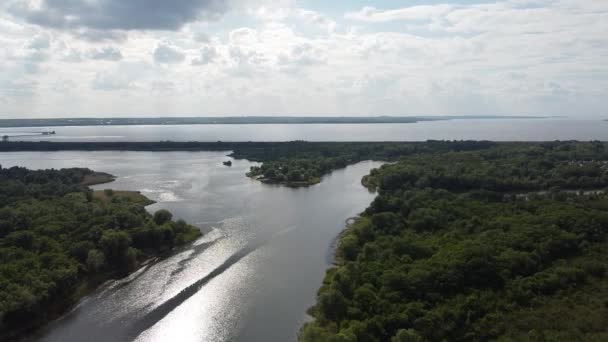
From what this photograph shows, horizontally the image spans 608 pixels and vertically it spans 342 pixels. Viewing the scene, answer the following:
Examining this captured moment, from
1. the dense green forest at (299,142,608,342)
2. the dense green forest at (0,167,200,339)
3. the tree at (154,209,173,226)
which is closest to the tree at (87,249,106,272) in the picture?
the dense green forest at (0,167,200,339)

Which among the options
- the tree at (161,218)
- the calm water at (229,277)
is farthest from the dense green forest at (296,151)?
the tree at (161,218)

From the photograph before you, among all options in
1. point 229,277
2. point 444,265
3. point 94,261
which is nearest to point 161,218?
point 94,261

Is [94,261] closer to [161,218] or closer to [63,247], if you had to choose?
[63,247]

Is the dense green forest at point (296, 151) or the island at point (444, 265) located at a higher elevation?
the dense green forest at point (296, 151)

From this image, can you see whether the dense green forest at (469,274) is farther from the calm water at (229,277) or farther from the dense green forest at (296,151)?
the dense green forest at (296,151)

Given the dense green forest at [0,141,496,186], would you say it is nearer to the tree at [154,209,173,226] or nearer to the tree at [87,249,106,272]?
the tree at [154,209,173,226]

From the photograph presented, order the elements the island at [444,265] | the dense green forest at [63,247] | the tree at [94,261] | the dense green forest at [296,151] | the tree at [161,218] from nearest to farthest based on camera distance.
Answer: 1. the island at [444,265]
2. the dense green forest at [63,247]
3. the tree at [94,261]
4. the tree at [161,218]
5. the dense green forest at [296,151]

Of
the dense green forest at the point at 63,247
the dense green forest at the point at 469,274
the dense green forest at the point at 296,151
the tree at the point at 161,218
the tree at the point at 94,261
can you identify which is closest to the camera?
the dense green forest at the point at 469,274
